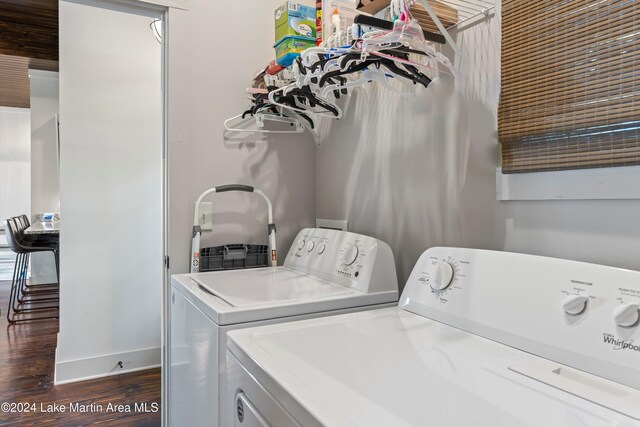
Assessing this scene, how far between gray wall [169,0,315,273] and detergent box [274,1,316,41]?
330 millimetres

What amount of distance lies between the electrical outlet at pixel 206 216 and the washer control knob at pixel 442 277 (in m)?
1.11

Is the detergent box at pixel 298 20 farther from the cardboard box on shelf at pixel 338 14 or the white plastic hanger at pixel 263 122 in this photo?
the white plastic hanger at pixel 263 122

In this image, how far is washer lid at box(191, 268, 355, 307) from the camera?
127 cm

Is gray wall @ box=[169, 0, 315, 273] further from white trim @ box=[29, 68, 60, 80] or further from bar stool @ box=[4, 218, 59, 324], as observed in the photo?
white trim @ box=[29, 68, 60, 80]

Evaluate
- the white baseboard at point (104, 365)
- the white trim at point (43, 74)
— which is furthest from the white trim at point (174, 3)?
the white trim at point (43, 74)

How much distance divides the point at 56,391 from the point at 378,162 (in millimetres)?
2512

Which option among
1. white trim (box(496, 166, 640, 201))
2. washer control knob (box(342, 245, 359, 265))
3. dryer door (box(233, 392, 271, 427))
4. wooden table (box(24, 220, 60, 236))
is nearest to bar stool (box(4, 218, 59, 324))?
wooden table (box(24, 220, 60, 236))

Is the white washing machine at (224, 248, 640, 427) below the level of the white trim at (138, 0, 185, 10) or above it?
below

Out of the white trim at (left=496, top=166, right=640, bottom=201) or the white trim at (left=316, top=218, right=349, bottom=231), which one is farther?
the white trim at (left=316, top=218, right=349, bottom=231)

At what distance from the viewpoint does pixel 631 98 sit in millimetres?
833

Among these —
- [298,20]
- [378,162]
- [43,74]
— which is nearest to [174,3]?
[298,20]

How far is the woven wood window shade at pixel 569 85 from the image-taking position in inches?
33.4

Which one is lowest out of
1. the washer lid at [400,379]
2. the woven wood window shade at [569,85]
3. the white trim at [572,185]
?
the washer lid at [400,379]

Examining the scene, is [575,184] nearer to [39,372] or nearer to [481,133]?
[481,133]
